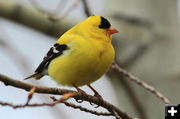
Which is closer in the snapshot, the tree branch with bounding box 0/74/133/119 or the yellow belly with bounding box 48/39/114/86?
the tree branch with bounding box 0/74/133/119

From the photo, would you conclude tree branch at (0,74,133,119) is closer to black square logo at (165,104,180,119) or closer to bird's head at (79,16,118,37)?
black square logo at (165,104,180,119)

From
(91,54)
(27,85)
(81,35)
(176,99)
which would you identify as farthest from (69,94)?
(176,99)

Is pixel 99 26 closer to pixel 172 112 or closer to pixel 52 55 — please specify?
pixel 52 55

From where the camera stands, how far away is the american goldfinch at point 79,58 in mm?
1870

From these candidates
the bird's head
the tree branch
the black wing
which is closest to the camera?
the tree branch

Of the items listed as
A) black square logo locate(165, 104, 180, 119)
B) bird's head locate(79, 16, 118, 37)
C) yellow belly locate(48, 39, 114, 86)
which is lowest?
black square logo locate(165, 104, 180, 119)

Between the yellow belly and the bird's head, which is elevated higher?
the bird's head

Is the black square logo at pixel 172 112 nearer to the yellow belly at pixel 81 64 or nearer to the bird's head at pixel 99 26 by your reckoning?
the yellow belly at pixel 81 64

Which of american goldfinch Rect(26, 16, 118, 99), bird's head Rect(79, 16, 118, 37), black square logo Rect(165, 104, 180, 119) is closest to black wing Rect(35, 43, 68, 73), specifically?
american goldfinch Rect(26, 16, 118, 99)

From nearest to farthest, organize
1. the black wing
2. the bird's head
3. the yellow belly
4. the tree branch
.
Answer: the tree branch
the yellow belly
the black wing
the bird's head

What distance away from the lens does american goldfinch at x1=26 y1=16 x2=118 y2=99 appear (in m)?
1.87

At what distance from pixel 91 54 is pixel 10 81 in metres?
0.59

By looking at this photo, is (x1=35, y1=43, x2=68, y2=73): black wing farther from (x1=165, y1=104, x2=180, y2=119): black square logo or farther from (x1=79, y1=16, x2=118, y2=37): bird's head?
(x1=165, y1=104, x2=180, y2=119): black square logo

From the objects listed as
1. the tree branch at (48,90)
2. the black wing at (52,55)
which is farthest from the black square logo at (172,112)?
the black wing at (52,55)
